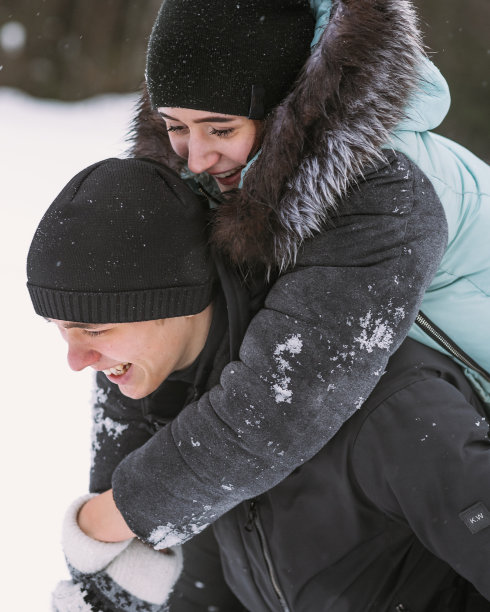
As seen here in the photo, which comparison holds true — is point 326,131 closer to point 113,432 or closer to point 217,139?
point 217,139

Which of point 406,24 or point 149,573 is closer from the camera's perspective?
point 406,24

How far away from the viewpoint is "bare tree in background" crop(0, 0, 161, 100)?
645cm

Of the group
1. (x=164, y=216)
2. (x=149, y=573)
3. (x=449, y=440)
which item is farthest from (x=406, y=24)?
(x=149, y=573)

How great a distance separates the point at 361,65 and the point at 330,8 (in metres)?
0.20

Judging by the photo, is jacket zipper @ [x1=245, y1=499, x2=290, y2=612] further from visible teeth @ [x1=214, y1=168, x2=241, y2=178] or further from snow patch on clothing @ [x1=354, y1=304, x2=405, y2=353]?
visible teeth @ [x1=214, y1=168, x2=241, y2=178]

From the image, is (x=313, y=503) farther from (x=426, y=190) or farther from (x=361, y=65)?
(x=361, y=65)

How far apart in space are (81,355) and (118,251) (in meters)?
0.27

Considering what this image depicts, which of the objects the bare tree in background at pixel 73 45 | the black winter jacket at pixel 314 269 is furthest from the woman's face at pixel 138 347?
the bare tree in background at pixel 73 45

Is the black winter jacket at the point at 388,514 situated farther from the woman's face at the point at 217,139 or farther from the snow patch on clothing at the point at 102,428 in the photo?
the woman's face at the point at 217,139

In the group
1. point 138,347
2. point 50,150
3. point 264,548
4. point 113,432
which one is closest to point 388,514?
point 264,548

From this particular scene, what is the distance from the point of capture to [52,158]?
590 centimetres

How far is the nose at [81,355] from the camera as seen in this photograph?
159cm

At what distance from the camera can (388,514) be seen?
58.9 inches

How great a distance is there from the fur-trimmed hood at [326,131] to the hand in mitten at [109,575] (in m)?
0.79
